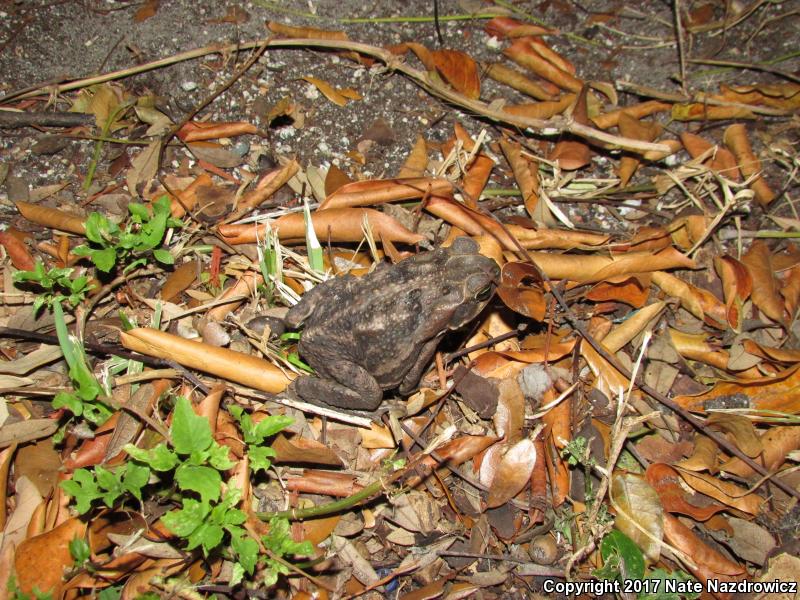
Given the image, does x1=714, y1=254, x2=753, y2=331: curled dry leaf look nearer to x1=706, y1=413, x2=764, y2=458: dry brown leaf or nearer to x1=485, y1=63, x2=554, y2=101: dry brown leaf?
x1=706, y1=413, x2=764, y2=458: dry brown leaf

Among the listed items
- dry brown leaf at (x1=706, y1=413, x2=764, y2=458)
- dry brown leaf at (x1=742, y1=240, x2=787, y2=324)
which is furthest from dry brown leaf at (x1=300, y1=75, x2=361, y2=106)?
dry brown leaf at (x1=706, y1=413, x2=764, y2=458)

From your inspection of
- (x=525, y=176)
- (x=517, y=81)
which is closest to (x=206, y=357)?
(x=525, y=176)

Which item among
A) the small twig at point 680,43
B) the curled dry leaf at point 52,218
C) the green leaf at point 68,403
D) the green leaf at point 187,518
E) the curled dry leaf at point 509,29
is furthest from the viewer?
the curled dry leaf at point 509,29

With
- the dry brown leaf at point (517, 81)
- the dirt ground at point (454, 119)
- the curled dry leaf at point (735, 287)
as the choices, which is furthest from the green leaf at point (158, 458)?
the dry brown leaf at point (517, 81)

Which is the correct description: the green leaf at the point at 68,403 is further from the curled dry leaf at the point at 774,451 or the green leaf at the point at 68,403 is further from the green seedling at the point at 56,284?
the curled dry leaf at the point at 774,451

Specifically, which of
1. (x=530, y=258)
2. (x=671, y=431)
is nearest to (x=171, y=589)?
(x=530, y=258)

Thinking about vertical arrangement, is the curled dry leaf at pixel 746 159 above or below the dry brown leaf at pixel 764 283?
above
